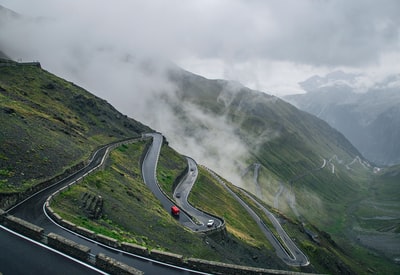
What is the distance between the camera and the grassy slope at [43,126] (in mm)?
46406

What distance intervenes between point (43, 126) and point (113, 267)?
60.4 metres

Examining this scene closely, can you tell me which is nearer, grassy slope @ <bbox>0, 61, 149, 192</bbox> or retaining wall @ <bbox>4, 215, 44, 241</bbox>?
retaining wall @ <bbox>4, 215, 44, 241</bbox>

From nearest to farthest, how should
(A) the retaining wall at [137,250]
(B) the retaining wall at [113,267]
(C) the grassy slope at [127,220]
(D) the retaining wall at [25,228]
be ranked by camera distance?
(B) the retaining wall at [113,267]
(D) the retaining wall at [25,228]
(A) the retaining wall at [137,250]
(C) the grassy slope at [127,220]

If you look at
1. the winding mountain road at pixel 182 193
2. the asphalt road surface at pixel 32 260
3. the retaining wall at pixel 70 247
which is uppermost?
the winding mountain road at pixel 182 193

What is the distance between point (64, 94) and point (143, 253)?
374 ft

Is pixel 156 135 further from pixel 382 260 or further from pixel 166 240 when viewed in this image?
pixel 382 260

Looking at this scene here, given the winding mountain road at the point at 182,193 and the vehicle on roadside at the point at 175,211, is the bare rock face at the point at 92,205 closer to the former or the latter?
the winding mountain road at the point at 182,193

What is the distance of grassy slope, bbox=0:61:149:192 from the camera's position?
46.4m

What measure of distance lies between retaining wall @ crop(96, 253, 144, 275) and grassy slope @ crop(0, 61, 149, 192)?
66.4ft

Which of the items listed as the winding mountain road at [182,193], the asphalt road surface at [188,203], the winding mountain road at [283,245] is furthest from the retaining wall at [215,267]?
the winding mountain road at [283,245]

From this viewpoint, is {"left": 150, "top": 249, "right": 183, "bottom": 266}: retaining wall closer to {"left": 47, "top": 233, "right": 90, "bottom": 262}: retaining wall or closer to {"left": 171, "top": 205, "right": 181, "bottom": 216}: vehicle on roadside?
{"left": 47, "top": 233, "right": 90, "bottom": 262}: retaining wall

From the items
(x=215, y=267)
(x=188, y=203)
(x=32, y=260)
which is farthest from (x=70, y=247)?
(x=188, y=203)

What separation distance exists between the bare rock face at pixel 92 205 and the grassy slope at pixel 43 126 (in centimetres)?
661

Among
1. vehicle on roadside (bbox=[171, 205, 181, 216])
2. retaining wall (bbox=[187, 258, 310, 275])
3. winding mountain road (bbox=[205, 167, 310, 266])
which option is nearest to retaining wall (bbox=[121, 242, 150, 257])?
retaining wall (bbox=[187, 258, 310, 275])
